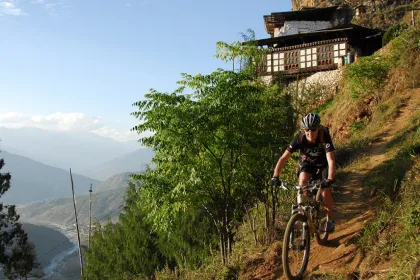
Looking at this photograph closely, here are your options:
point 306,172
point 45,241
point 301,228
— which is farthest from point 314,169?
point 45,241

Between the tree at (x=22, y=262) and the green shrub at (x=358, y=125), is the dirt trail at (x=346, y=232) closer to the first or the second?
the green shrub at (x=358, y=125)

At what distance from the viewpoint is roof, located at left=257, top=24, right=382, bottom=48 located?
34.4 m

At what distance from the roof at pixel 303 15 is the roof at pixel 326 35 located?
7666 millimetres

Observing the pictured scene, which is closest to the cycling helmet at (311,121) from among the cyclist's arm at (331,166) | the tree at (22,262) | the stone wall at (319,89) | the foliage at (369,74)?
the cyclist's arm at (331,166)

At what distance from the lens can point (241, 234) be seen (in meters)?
12.5

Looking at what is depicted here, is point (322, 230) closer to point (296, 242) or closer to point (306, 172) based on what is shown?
point (296, 242)

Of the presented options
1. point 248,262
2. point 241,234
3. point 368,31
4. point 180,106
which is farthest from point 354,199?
point 368,31

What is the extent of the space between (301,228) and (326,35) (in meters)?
34.2

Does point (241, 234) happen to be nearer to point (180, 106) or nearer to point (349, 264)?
point (180, 106)

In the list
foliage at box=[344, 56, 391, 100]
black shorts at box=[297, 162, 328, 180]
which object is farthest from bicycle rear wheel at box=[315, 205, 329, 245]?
foliage at box=[344, 56, 391, 100]

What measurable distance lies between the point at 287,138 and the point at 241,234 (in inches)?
156

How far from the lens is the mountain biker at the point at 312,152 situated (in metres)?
6.26

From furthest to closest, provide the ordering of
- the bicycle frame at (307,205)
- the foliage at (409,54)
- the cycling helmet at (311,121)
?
the foliage at (409,54) → the cycling helmet at (311,121) → the bicycle frame at (307,205)

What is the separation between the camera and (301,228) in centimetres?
619
